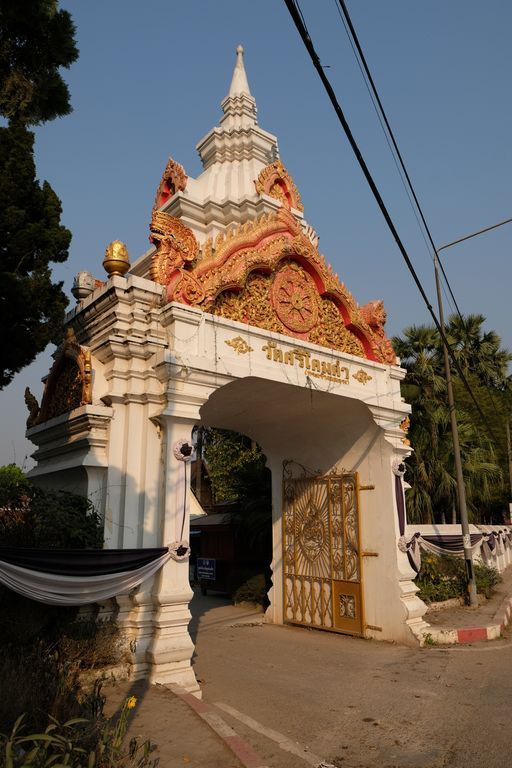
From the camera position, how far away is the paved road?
16.2ft

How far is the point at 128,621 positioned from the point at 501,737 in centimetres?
394

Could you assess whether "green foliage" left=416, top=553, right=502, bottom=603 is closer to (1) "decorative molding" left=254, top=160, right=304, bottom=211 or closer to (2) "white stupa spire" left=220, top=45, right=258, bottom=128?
(1) "decorative molding" left=254, top=160, right=304, bottom=211

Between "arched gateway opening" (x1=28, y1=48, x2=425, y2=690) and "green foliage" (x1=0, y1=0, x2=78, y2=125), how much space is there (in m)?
2.12

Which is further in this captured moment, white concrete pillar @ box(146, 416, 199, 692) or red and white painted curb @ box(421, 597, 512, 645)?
red and white painted curb @ box(421, 597, 512, 645)

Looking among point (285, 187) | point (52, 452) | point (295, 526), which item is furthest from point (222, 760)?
point (285, 187)

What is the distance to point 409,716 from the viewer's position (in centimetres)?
580

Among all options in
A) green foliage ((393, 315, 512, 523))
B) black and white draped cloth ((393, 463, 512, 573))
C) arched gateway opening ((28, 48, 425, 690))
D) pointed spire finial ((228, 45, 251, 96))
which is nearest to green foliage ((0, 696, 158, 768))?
arched gateway opening ((28, 48, 425, 690))

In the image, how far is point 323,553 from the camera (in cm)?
1051

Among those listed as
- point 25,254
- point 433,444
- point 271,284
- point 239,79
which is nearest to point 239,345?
point 271,284

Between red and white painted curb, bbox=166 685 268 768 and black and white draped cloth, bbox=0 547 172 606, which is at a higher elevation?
black and white draped cloth, bbox=0 547 172 606

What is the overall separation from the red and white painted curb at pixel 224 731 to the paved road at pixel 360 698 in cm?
28

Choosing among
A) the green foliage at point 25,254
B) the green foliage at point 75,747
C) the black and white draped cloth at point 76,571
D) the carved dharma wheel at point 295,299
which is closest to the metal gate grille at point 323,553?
the carved dharma wheel at point 295,299

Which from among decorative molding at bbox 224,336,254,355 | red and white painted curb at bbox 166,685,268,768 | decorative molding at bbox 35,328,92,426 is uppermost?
decorative molding at bbox 224,336,254,355

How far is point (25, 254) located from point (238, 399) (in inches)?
154
